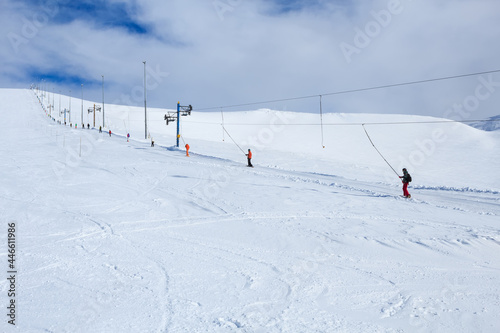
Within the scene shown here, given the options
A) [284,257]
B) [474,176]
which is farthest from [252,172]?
[474,176]

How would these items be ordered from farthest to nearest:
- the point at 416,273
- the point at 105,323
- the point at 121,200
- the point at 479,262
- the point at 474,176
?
1. the point at 474,176
2. the point at 121,200
3. the point at 479,262
4. the point at 416,273
5. the point at 105,323

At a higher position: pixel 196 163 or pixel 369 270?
pixel 196 163

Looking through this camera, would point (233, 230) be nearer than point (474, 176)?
Yes

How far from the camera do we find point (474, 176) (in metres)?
27.2

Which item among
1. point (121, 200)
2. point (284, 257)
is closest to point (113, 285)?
point (284, 257)

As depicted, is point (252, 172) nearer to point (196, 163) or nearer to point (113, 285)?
point (196, 163)

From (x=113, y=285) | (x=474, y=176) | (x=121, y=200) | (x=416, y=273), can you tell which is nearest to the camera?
(x=113, y=285)

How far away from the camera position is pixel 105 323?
170 inches

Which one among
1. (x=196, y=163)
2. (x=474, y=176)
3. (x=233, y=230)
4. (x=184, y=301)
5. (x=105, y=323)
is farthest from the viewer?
(x=474, y=176)

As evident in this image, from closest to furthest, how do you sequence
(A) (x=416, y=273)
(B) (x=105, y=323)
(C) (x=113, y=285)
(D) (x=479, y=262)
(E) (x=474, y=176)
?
(B) (x=105, y=323), (C) (x=113, y=285), (A) (x=416, y=273), (D) (x=479, y=262), (E) (x=474, y=176)

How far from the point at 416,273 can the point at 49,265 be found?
711cm

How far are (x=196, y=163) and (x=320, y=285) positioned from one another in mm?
17311

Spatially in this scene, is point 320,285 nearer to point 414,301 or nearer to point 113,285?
point 414,301

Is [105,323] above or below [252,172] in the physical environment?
below
